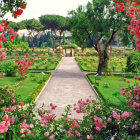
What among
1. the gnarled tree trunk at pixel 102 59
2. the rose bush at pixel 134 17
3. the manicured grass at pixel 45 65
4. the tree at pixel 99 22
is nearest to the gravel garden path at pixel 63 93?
the gnarled tree trunk at pixel 102 59

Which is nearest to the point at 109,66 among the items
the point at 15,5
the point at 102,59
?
the point at 102,59

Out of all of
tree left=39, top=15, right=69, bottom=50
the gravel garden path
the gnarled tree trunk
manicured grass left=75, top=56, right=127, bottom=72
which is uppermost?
tree left=39, top=15, right=69, bottom=50

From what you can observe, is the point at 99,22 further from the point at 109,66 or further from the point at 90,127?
the point at 90,127

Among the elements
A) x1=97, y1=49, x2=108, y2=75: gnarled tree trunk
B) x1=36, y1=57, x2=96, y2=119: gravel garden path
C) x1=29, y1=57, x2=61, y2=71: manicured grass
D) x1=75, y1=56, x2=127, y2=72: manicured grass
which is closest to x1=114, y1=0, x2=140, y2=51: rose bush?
x1=36, y1=57, x2=96, y2=119: gravel garden path

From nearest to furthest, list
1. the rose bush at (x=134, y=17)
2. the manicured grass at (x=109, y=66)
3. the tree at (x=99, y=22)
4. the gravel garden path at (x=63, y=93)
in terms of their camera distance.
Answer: the rose bush at (x=134, y=17), the gravel garden path at (x=63, y=93), the tree at (x=99, y=22), the manicured grass at (x=109, y=66)

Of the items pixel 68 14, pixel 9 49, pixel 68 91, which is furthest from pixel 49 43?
pixel 9 49

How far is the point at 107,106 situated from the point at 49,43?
2736 inches

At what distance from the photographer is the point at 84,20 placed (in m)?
20.7

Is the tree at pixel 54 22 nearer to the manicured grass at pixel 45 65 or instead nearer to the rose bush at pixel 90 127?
the manicured grass at pixel 45 65

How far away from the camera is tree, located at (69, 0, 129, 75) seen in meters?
19.6

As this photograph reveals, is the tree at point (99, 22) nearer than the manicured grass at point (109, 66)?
Yes

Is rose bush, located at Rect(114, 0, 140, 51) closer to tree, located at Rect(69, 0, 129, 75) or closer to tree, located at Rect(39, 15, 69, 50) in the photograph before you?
tree, located at Rect(69, 0, 129, 75)

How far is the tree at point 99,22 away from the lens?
1956cm

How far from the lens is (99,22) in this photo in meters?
20.2
